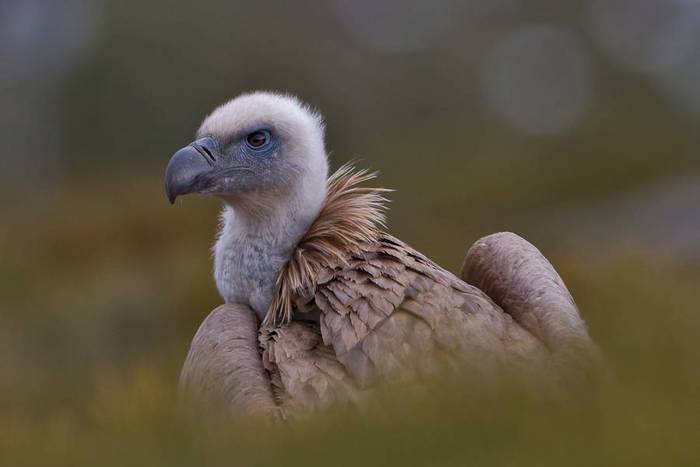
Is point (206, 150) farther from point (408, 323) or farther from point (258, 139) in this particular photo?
point (408, 323)

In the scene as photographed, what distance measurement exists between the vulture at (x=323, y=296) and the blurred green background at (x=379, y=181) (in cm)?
40

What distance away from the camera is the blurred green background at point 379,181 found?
10.5 ft

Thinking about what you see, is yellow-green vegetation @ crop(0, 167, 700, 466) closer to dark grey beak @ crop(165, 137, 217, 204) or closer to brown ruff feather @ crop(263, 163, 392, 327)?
brown ruff feather @ crop(263, 163, 392, 327)

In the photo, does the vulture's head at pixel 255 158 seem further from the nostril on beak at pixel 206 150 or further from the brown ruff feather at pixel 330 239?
the brown ruff feather at pixel 330 239

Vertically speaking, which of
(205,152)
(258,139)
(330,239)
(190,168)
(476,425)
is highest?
(258,139)

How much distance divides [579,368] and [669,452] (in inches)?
85.8

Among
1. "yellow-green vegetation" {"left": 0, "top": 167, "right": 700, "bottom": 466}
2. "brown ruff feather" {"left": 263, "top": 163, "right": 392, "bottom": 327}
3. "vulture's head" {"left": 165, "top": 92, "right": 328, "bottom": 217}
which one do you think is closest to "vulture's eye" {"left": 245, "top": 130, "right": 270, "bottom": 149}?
"vulture's head" {"left": 165, "top": 92, "right": 328, "bottom": 217}

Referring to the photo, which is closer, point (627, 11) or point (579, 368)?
point (579, 368)

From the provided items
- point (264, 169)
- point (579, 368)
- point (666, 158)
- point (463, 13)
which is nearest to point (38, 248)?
point (264, 169)

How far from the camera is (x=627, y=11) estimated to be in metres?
65.9

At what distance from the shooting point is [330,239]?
5.92 m

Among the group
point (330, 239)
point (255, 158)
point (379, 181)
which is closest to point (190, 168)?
point (255, 158)

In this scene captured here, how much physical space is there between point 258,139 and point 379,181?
2701cm

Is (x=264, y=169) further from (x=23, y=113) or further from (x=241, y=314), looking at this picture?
(x=23, y=113)
